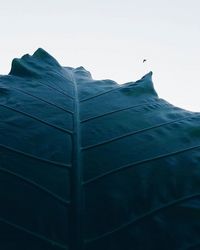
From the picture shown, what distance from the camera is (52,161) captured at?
793 millimetres

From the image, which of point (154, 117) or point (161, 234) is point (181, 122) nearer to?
point (154, 117)

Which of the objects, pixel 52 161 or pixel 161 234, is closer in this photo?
pixel 161 234

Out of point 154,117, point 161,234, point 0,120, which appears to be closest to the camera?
point 161,234

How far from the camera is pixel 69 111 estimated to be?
1023mm

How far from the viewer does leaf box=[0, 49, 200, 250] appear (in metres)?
0.67

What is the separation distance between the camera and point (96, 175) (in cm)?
77

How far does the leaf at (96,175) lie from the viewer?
67cm

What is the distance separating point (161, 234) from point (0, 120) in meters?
0.45

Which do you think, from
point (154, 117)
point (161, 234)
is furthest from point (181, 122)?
point (161, 234)

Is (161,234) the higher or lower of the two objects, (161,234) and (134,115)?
the lower

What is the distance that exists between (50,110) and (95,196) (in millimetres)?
345

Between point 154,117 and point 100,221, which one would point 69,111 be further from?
point 100,221

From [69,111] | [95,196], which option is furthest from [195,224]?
[69,111]

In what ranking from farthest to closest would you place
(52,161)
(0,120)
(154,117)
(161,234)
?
(154,117) < (0,120) < (52,161) < (161,234)
